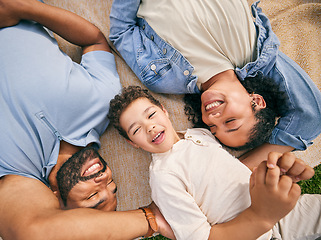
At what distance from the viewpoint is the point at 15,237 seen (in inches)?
43.1

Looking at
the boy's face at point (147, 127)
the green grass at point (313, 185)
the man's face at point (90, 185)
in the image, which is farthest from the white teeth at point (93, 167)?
the green grass at point (313, 185)

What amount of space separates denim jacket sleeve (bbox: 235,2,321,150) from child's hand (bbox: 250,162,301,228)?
0.46 meters

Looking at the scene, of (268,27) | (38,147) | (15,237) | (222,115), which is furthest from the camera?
(268,27)

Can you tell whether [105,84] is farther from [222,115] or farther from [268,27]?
[268,27]

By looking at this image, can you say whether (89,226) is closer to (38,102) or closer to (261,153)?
(38,102)

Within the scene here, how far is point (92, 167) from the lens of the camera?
1356 millimetres

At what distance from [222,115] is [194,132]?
9.2 inches

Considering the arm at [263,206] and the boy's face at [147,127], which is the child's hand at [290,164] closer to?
the arm at [263,206]

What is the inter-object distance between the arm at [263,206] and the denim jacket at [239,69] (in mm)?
482

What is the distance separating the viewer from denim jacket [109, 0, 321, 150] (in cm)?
150

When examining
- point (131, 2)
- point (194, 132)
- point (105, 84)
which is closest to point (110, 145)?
point (105, 84)

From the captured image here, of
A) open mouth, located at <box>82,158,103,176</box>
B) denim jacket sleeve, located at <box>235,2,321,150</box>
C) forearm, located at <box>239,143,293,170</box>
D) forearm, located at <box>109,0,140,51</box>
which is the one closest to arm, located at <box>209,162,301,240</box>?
forearm, located at <box>239,143,293,170</box>

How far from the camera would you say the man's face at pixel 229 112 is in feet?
4.62

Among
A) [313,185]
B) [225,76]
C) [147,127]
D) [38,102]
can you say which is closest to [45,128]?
[38,102]
